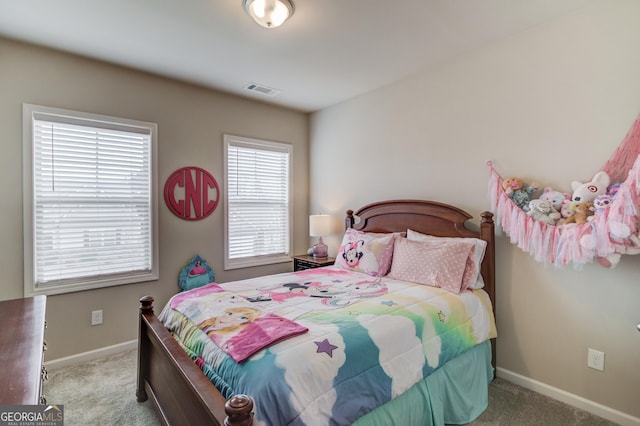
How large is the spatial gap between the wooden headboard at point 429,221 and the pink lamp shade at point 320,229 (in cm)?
30

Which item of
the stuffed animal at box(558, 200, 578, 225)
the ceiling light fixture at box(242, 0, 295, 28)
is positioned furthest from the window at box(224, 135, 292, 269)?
the stuffed animal at box(558, 200, 578, 225)

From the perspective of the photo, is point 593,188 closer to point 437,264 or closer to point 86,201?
point 437,264

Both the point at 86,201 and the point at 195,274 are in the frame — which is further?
the point at 195,274

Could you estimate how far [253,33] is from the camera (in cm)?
238

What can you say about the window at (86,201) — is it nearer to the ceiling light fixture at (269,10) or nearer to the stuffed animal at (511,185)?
the ceiling light fixture at (269,10)

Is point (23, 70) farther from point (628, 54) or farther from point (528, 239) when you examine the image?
point (628, 54)

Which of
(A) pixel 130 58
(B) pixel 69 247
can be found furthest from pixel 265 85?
(B) pixel 69 247

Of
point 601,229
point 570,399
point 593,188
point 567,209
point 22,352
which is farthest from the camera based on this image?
point 570,399

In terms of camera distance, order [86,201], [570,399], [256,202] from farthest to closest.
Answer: [256,202] → [86,201] → [570,399]

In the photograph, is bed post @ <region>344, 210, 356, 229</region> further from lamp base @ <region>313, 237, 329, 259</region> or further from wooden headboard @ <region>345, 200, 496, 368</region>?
lamp base @ <region>313, 237, 329, 259</region>

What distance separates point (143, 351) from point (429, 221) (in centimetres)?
246

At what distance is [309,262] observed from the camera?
3688 mm

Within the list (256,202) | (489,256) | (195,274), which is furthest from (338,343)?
(256,202)

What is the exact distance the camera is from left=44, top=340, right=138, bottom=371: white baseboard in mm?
2643
